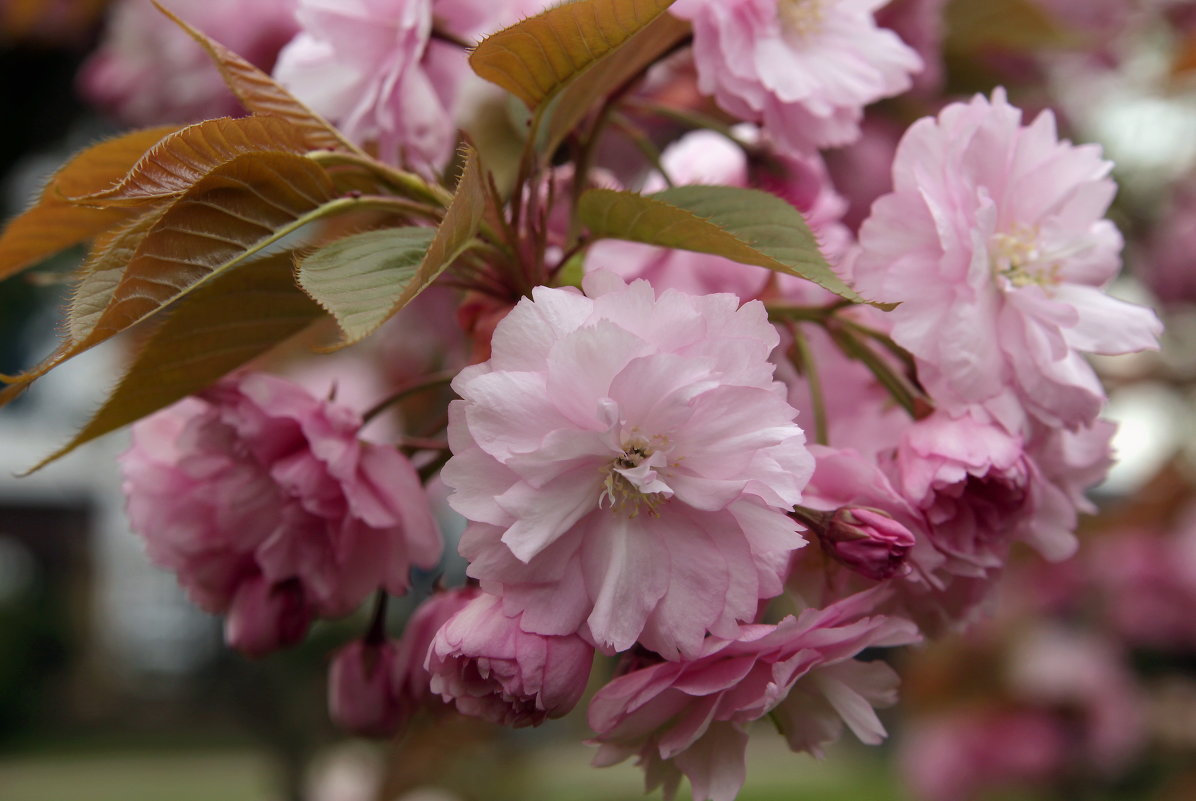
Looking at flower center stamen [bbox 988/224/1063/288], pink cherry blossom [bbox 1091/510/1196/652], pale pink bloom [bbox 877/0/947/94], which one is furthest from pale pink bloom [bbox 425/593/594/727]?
pink cherry blossom [bbox 1091/510/1196/652]

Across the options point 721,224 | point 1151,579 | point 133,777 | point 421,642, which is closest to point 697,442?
point 721,224

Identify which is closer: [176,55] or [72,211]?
[72,211]

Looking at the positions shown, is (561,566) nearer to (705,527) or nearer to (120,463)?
(705,527)

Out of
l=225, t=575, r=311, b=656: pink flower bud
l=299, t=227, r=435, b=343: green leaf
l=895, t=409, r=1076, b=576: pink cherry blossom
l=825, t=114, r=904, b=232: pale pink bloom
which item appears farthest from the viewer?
l=825, t=114, r=904, b=232: pale pink bloom

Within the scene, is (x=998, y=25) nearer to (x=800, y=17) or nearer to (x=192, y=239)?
(x=800, y=17)

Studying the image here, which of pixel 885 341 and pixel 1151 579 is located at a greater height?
pixel 885 341

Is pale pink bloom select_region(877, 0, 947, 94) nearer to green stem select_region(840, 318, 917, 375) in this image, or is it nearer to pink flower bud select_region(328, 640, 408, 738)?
green stem select_region(840, 318, 917, 375)

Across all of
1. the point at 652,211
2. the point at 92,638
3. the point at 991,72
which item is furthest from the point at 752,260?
the point at 92,638
